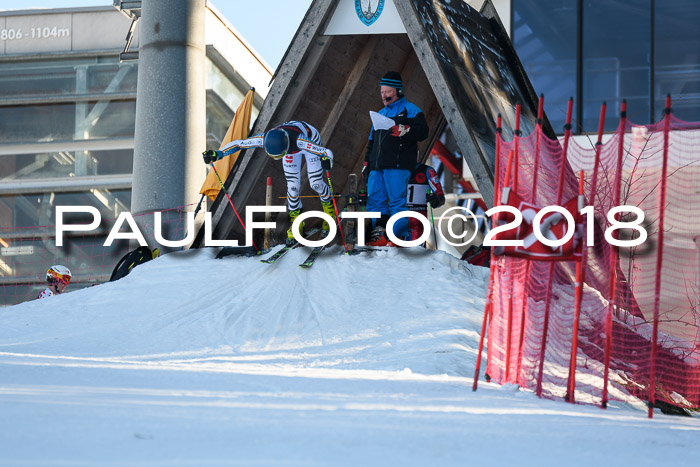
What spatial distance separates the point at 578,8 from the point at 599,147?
48.6 ft

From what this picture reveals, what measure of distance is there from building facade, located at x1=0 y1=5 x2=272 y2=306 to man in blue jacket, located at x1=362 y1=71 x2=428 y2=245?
56.9ft

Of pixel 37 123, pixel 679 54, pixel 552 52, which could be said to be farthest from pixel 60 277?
pixel 37 123

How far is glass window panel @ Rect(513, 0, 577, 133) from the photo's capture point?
21.9 meters

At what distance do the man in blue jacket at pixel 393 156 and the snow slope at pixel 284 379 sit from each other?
2.63ft

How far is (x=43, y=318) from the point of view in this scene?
36.4 ft

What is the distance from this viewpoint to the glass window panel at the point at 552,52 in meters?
21.9

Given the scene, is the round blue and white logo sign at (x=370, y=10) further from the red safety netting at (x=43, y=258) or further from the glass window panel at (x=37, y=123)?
the glass window panel at (x=37, y=123)

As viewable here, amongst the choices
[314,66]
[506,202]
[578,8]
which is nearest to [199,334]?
[506,202]

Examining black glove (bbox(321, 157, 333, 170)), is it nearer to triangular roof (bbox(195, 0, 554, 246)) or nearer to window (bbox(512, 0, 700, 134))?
triangular roof (bbox(195, 0, 554, 246))

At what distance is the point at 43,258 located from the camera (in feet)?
91.8

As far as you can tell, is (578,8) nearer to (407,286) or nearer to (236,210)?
(236,210)

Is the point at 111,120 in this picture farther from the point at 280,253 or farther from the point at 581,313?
the point at 581,313
